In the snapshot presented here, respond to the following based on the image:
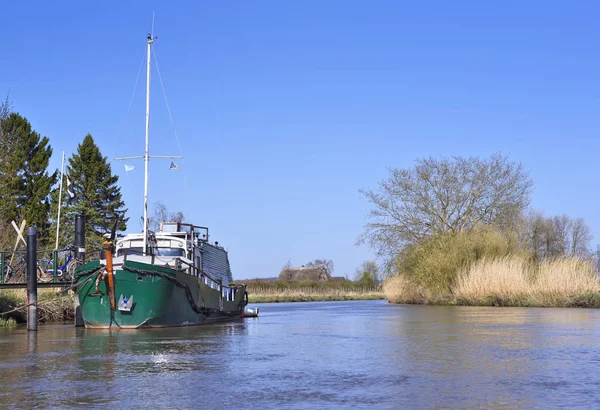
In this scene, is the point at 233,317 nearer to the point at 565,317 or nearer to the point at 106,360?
the point at 565,317

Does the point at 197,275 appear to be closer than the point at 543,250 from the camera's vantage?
Yes

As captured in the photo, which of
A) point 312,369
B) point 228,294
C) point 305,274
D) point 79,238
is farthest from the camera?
point 305,274

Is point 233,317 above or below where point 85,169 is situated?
below

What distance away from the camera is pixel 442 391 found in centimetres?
1028

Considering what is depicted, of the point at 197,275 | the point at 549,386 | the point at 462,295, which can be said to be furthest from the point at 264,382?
the point at 462,295

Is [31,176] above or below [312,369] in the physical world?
above

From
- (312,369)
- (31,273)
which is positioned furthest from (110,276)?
(312,369)

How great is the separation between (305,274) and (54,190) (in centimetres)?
6267

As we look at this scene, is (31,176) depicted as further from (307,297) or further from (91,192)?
(307,297)

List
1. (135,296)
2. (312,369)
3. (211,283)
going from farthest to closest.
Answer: (211,283) < (135,296) < (312,369)

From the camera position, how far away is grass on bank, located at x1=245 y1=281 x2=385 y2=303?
228 feet

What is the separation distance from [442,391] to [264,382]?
269 cm

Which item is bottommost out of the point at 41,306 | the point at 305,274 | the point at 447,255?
the point at 41,306

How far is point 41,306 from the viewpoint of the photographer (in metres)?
29.1
